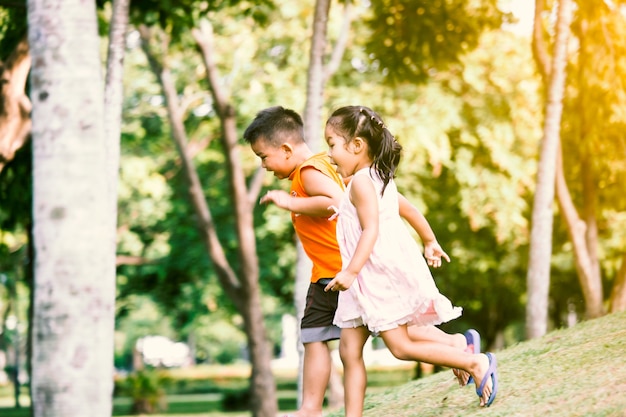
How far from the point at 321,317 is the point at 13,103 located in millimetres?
7167

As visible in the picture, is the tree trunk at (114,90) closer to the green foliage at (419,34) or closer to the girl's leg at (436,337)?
the girl's leg at (436,337)

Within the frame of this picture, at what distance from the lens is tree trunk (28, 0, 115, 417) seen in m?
3.68

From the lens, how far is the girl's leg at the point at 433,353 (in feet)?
16.5

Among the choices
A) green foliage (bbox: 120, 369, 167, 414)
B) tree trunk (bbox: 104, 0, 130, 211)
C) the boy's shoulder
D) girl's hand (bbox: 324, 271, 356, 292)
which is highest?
tree trunk (bbox: 104, 0, 130, 211)

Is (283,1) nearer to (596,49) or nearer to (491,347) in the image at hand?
(596,49)

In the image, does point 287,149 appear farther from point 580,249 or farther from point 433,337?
point 580,249

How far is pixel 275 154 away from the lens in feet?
18.2

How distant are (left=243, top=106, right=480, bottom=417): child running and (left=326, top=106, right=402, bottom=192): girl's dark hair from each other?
27cm

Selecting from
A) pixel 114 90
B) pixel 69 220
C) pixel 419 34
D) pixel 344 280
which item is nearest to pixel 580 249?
pixel 419 34

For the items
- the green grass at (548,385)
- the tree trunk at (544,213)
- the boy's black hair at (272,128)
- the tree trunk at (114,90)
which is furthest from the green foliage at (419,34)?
the boy's black hair at (272,128)

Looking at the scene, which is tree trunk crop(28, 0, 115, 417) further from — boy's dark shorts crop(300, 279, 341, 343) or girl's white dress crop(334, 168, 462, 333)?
boy's dark shorts crop(300, 279, 341, 343)

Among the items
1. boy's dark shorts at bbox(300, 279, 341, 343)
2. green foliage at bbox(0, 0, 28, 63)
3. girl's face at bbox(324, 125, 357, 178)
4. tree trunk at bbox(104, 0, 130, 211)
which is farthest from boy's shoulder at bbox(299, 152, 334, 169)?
green foliage at bbox(0, 0, 28, 63)

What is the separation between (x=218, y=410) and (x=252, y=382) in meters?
13.9

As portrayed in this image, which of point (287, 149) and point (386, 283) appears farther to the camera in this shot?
point (287, 149)
